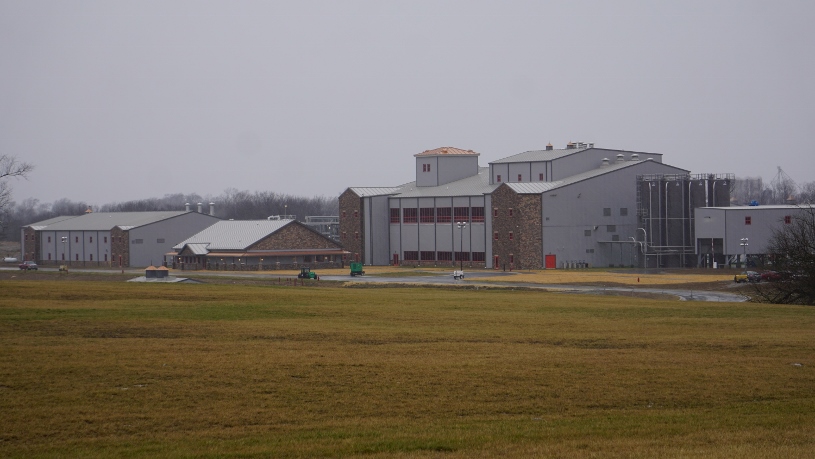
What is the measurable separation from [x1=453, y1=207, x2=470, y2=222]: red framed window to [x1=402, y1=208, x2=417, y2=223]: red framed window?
643 centimetres

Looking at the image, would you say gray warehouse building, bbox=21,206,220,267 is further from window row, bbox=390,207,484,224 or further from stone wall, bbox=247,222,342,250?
window row, bbox=390,207,484,224

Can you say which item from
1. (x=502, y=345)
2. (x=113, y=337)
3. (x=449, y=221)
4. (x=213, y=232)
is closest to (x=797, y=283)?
(x=502, y=345)

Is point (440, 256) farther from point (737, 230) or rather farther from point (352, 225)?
point (737, 230)

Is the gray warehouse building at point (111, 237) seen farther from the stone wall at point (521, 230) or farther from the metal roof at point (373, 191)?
the stone wall at point (521, 230)

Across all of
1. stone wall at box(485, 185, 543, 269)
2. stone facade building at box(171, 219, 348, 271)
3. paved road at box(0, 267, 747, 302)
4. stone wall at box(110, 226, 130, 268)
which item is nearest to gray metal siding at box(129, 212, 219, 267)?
stone wall at box(110, 226, 130, 268)

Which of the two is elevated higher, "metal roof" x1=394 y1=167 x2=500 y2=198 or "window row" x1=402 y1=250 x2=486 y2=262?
"metal roof" x1=394 y1=167 x2=500 y2=198

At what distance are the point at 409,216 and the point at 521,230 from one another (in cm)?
1880

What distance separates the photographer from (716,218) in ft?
301

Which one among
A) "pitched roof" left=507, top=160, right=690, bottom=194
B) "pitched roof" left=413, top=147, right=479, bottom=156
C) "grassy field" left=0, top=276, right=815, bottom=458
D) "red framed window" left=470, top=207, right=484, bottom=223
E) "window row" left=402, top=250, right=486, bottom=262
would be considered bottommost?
"grassy field" left=0, top=276, right=815, bottom=458

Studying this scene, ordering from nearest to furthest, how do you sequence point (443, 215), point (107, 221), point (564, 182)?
point (564, 182) → point (443, 215) → point (107, 221)

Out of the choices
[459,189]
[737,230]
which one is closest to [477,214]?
[459,189]

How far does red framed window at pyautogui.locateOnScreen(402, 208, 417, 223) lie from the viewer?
363 feet

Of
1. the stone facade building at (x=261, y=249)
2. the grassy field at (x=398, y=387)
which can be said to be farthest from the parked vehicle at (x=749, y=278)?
the stone facade building at (x=261, y=249)

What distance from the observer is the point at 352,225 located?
115 m
